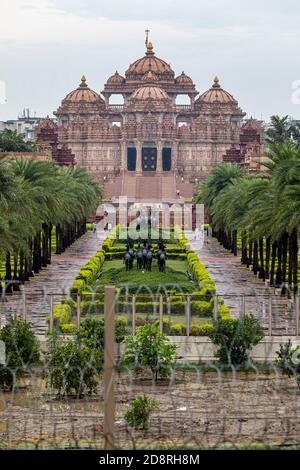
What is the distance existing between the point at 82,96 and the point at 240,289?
113m

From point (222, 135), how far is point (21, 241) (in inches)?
4163

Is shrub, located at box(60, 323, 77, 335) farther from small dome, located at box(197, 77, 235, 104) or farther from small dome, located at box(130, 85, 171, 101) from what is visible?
small dome, located at box(197, 77, 235, 104)

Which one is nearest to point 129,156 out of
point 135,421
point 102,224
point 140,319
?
point 102,224

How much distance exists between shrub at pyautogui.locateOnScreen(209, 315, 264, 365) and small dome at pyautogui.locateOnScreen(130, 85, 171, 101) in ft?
381

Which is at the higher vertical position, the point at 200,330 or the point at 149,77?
the point at 149,77

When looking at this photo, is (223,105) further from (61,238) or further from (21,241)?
(21,241)

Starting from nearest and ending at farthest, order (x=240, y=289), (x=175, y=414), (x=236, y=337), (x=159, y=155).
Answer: (x=175, y=414)
(x=236, y=337)
(x=240, y=289)
(x=159, y=155)

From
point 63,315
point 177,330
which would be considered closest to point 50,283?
point 63,315

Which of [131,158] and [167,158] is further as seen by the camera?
[131,158]

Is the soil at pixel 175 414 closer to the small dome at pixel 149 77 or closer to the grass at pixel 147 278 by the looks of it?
the grass at pixel 147 278

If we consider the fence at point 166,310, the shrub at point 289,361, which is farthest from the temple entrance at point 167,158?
the shrub at point 289,361

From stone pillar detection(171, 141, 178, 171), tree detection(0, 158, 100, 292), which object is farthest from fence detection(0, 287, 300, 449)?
stone pillar detection(171, 141, 178, 171)

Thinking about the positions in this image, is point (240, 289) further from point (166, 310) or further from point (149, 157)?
point (149, 157)

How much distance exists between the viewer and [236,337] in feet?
82.8
